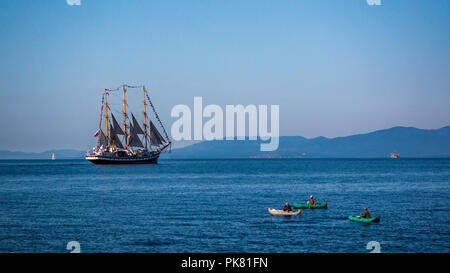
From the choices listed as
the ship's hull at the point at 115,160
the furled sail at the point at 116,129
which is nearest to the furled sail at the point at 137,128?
the furled sail at the point at 116,129

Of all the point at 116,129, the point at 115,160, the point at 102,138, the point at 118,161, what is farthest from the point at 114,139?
the point at 118,161

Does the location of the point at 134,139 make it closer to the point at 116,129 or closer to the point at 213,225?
the point at 116,129

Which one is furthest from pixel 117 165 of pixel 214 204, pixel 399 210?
pixel 399 210

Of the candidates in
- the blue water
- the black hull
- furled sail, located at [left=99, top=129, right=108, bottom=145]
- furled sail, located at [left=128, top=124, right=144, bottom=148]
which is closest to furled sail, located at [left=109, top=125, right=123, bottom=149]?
furled sail, located at [left=99, top=129, right=108, bottom=145]

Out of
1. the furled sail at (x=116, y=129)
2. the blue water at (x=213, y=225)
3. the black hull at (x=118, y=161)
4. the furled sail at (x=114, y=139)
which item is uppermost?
the furled sail at (x=116, y=129)

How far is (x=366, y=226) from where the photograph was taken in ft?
116

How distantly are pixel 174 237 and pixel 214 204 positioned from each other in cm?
1917

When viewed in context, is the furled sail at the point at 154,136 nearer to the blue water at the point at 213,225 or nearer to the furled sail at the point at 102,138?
the furled sail at the point at 102,138

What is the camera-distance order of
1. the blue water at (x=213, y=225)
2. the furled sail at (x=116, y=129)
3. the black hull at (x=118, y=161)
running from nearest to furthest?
the blue water at (x=213, y=225), the furled sail at (x=116, y=129), the black hull at (x=118, y=161)

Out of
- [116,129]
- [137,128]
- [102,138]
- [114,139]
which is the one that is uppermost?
[137,128]

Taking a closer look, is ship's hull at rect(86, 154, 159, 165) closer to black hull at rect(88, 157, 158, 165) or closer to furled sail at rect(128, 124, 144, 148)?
black hull at rect(88, 157, 158, 165)

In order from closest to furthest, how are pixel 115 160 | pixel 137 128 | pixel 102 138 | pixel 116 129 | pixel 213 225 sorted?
pixel 213 225 → pixel 102 138 → pixel 116 129 → pixel 137 128 → pixel 115 160
